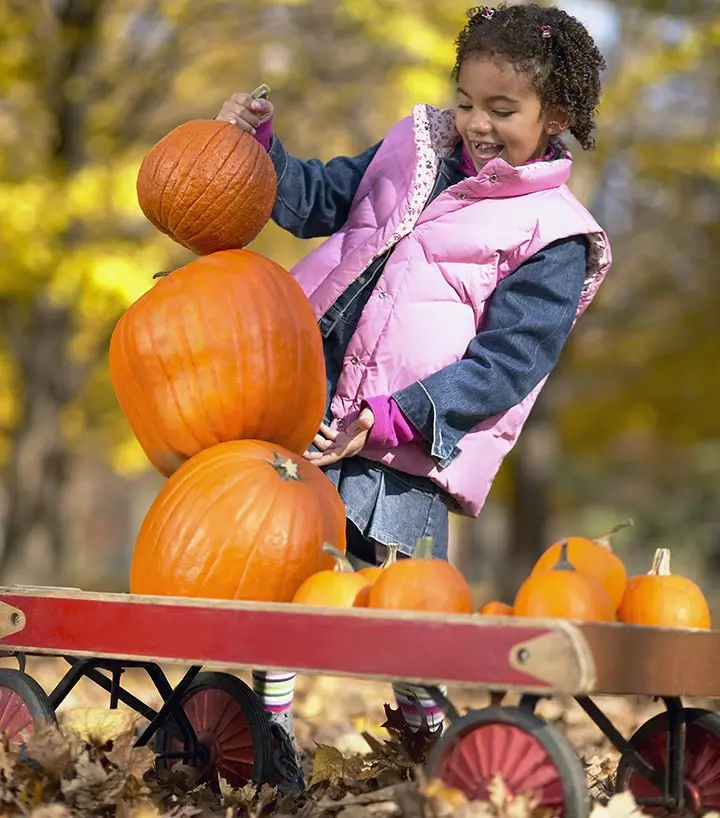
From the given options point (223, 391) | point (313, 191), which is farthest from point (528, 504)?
point (223, 391)

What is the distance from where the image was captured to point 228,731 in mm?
3273

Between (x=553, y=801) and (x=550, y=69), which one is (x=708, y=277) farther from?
(x=553, y=801)

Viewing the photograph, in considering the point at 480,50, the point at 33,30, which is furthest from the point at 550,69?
the point at 33,30

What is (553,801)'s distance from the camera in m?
2.38

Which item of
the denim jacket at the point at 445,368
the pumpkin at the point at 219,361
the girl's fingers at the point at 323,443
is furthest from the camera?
the girl's fingers at the point at 323,443

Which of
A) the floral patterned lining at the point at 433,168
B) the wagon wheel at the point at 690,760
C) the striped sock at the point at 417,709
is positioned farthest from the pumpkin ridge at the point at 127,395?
the wagon wheel at the point at 690,760

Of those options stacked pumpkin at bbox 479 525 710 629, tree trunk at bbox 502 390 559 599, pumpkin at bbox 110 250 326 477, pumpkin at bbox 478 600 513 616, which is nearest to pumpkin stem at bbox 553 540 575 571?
stacked pumpkin at bbox 479 525 710 629

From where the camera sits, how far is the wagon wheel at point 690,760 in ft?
9.15

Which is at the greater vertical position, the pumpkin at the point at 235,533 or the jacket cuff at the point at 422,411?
the jacket cuff at the point at 422,411

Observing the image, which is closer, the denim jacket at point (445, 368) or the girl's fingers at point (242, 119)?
the denim jacket at point (445, 368)

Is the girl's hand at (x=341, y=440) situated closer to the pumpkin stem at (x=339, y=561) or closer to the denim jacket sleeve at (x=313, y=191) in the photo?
the pumpkin stem at (x=339, y=561)

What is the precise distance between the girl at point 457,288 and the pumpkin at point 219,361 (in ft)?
0.56

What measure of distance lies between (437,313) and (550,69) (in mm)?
691

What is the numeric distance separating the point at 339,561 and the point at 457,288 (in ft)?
2.93
